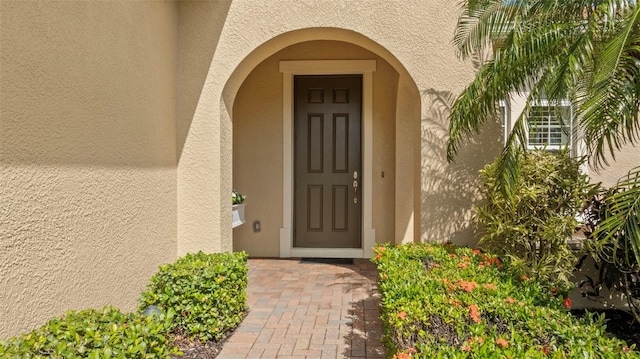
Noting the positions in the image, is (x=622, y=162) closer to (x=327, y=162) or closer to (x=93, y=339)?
(x=327, y=162)

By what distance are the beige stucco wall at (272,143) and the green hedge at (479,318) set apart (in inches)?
117

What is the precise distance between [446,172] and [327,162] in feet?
8.12

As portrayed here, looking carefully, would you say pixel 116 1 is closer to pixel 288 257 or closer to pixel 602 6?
pixel 602 6

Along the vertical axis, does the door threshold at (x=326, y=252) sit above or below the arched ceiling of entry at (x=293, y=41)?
below

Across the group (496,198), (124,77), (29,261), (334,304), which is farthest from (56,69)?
(496,198)

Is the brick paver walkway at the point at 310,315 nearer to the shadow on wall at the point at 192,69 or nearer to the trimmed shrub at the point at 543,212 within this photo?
the trimmed shrub at the point at 543,212

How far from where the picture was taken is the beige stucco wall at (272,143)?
624 centimetres

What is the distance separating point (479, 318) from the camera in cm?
234

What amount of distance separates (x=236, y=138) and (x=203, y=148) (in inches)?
77.3

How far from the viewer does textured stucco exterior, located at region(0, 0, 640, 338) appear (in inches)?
93.6

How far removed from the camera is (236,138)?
6383 millimetres

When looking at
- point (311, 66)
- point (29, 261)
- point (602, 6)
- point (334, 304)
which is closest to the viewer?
point (29, 261)

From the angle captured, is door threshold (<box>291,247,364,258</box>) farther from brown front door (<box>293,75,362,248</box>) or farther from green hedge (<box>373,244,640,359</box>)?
green hedge (<box>373,244,640,359</box>)

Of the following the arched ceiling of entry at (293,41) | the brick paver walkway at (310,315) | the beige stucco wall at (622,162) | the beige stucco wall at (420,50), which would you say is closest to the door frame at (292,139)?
the brick paver walkway at (310,315)
